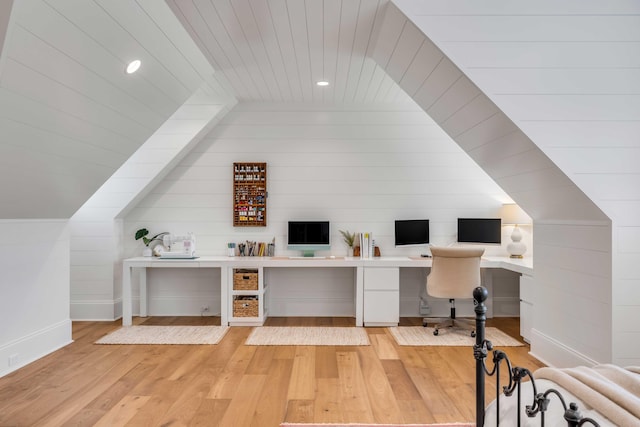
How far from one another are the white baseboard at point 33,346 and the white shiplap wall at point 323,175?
1388mm

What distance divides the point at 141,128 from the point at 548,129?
3.02 metres

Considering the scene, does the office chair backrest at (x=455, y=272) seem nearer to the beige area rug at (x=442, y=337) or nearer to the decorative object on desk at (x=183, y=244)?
the beige area rug at (x=442, y=337)

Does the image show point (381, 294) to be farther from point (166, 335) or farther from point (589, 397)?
point (589, 397)

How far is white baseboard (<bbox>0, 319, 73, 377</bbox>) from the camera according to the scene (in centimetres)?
330

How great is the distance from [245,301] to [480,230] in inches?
110

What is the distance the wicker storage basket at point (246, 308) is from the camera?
4.79 metres

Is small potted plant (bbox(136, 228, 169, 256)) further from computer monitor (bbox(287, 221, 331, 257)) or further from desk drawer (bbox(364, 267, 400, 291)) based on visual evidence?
desk drawer (bbox(364, 267, 400, 291))

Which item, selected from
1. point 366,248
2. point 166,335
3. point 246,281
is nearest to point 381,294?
point 366,248

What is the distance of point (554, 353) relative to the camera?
344cm

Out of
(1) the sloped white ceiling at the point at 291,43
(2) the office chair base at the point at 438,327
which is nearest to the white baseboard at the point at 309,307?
→ (2) the office chair base at the point at 438,327

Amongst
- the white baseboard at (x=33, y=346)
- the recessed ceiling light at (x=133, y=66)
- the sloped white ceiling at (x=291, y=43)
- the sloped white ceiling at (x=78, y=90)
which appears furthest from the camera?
the white baseboard at (x=33, y=346)

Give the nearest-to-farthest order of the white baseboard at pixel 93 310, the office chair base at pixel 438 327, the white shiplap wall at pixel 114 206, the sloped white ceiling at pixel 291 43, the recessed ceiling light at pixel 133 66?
the sloped white ceiling at pixel 291 43 → the recessed ceiling light at pixel 133 66 → the office chair base at pixel 438 327 → the white shiplap wall at pixel 114 206 → the white baseboard at pixel 93 310

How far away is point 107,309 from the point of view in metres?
4.98

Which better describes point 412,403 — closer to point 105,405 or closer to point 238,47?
point 105,405
